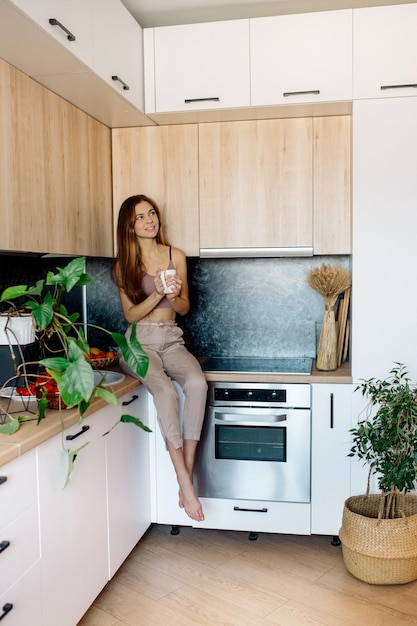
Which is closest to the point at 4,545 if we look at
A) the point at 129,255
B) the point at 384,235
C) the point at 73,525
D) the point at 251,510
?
the point at 73,525

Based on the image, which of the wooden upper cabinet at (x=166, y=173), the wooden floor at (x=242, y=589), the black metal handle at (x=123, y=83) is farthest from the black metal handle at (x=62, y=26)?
the wooden floor at (x=242, y=589)

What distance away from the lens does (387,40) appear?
2.73 meters

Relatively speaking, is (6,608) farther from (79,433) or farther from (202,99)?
(202,99)

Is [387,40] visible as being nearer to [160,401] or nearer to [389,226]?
[389,226]

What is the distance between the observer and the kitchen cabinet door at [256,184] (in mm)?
3062

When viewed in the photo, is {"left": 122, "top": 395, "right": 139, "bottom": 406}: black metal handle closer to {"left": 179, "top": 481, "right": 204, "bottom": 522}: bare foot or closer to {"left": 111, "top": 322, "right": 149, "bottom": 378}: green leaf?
{"left": 179, "top": 481, "right": 204, "bottom": 522}: bare foot

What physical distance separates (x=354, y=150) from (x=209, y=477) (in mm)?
1701

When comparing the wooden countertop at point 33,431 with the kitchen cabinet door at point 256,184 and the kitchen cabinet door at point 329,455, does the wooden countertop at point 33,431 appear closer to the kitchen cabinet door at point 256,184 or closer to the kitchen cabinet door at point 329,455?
the kitchen cabinet door at point 329,455

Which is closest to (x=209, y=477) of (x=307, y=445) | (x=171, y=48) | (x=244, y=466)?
(x=244, y=466)

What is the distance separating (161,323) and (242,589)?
1.25m

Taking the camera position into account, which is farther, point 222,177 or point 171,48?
point 222,177


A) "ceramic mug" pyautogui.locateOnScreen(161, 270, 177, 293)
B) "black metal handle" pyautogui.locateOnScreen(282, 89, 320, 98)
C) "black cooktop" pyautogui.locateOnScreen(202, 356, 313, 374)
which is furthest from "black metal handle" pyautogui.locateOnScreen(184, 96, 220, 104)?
"black cooktop" pyautogui.locateOnScreen(202, 356, 313, 374)

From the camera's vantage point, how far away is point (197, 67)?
2.91m

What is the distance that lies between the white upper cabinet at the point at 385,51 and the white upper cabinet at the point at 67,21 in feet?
3.97
